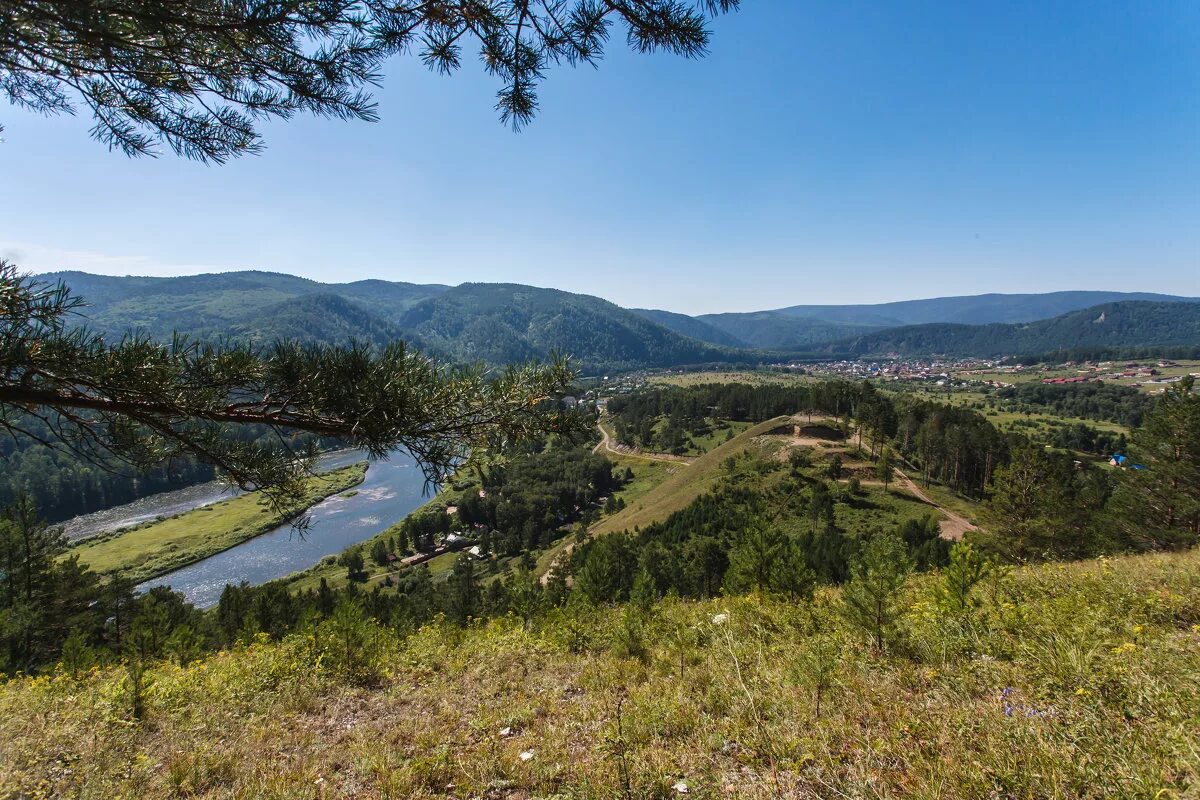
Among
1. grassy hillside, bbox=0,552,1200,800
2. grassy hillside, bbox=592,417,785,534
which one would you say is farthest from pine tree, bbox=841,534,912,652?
grassy hillside, bbox=592,417,785,534

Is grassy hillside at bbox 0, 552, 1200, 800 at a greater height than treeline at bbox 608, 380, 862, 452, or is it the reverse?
grassy hillside at bbox 0, 552, 1200, 800

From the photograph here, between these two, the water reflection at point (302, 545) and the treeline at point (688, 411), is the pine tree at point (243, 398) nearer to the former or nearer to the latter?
the water reflection at point (302, 545)

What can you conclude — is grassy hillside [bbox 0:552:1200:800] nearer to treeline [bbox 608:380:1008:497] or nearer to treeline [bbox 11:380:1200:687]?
treeline [bbox 11:380:1200:687]

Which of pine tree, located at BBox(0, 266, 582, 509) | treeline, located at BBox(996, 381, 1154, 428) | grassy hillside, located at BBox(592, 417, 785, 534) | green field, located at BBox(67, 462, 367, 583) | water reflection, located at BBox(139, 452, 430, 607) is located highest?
pine tree, located at BBox(0, 266, 582, 509)

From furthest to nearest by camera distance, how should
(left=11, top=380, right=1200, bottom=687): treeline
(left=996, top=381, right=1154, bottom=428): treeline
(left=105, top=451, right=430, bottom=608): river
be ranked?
(left=996, top=381, right=1154, bottom=428): treeline, (left=105, top=451, right=430, bottom=608): river, (left=11, top=380, right=1200, bottom=687): treeline

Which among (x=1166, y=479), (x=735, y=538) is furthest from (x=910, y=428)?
(x=1166, y=479)

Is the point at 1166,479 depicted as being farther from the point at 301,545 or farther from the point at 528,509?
the point at 301,545

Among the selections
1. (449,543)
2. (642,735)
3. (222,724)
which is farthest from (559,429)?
(449,543)

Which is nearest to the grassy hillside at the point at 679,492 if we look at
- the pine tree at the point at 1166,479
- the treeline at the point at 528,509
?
the treeline at the point at 528,509

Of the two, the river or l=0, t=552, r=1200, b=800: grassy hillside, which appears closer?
l=0, t=552, r=1200, b=800: grassy hillside
